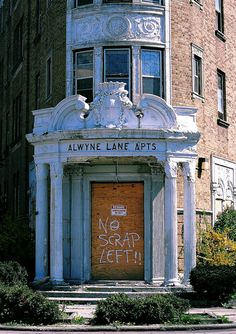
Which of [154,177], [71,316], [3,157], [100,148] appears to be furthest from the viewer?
[3,157]

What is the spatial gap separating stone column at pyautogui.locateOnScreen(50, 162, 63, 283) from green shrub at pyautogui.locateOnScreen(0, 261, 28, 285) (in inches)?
32.8

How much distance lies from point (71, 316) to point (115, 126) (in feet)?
20.3

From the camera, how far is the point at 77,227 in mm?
21672

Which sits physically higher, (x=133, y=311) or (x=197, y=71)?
(x=197, y=71)

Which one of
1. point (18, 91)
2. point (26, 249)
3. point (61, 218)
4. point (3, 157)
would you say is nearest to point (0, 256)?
point (26, 249)

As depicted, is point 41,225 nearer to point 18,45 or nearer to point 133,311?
point 133,311

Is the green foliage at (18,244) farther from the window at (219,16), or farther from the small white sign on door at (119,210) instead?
the window at (219,16)

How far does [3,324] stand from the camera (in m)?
15.0

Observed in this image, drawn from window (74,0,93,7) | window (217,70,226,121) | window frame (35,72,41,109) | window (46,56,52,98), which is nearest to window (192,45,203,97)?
window (217,70,226,121)

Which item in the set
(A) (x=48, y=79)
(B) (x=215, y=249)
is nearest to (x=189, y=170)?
(B) (x=215, y=249)

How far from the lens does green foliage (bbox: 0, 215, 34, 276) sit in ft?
72.3

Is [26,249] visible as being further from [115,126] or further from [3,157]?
[3,157]

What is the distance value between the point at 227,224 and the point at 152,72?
5.72 meters

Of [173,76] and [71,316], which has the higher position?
[173,76]
